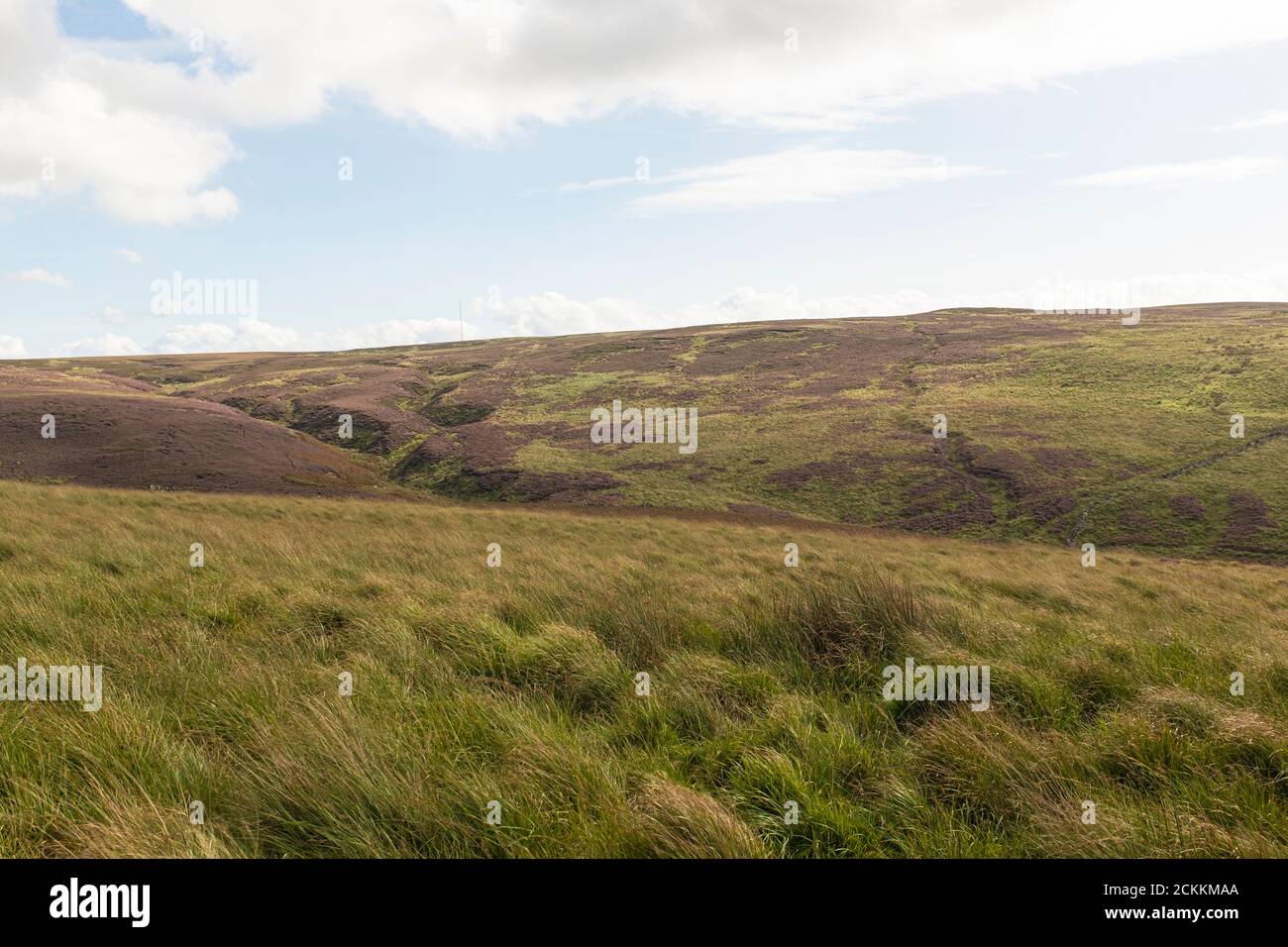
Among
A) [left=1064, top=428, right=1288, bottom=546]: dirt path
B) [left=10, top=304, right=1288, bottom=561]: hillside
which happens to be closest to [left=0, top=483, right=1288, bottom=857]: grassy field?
[left=1064, top=428, right=1288, bottom=546]: dirt path

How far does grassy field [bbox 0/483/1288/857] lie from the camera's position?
9.96ft

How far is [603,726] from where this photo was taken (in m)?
4.21

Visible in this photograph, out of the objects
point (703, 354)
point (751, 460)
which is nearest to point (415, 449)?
point (751, 460)

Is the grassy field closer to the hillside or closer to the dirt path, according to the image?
the dirt path

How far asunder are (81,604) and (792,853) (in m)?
6.57

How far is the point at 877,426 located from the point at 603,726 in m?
51.5

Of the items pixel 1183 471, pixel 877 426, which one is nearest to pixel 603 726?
Answer: pixel 1183 471

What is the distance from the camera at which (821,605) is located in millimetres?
6184

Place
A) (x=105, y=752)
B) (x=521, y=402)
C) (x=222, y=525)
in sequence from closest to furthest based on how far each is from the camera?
(x=105, y=752) → (x=222, y=525) → (x=521, y=402)

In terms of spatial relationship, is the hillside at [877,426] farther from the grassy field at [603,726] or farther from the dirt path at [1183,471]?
the grassy field at [603,726]

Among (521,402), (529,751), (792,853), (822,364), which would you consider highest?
(822,364)

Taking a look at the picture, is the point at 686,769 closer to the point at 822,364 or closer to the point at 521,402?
the point at 521,402

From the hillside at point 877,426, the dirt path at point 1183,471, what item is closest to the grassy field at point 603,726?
the dirt path at point 1183,471

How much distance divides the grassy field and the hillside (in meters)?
31.0
